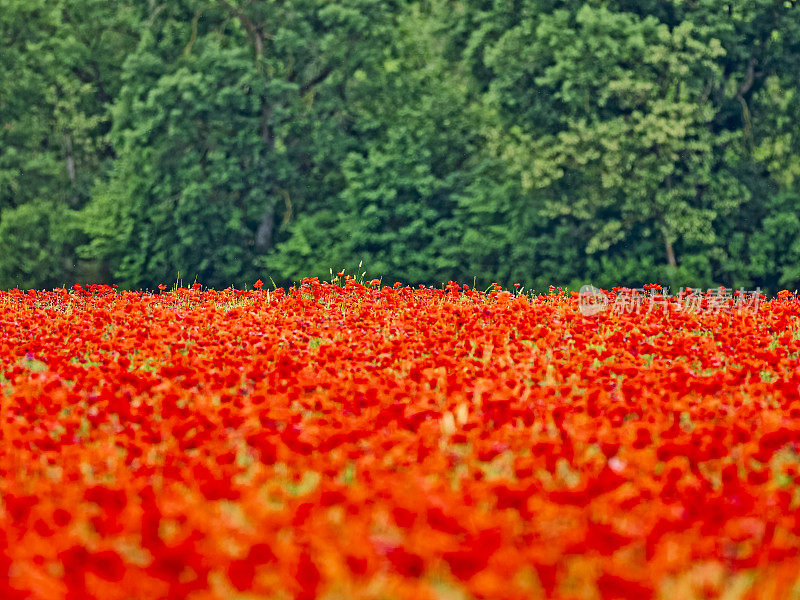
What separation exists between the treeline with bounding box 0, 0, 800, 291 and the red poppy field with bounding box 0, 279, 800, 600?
13.0 m

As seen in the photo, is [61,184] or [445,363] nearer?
[445,363]

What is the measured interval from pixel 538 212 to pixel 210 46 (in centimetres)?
789

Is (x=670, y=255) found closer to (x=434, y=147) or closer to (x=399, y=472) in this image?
(x=434, y=147)

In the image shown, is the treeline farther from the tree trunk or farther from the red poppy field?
the red poppy field

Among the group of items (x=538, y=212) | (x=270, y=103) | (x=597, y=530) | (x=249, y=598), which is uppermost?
(x=597, y=530)

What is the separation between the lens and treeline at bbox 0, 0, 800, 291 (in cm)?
2056

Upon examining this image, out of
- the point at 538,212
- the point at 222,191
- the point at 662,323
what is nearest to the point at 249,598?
the point at 662,323

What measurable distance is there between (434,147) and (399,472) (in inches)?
753

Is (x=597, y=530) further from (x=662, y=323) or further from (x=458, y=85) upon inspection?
(x=458, y=85)

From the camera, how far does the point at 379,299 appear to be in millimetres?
12695

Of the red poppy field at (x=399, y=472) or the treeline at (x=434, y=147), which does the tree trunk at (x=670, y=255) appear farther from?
the red poppy field at (x=399, y=472)

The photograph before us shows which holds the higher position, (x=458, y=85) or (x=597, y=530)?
(x=597, y=530)

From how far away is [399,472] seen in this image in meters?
4.50

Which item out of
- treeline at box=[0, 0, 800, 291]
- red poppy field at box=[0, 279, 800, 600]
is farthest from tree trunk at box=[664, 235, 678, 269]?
red poppy field at box=[0, 279, 800, 600]
